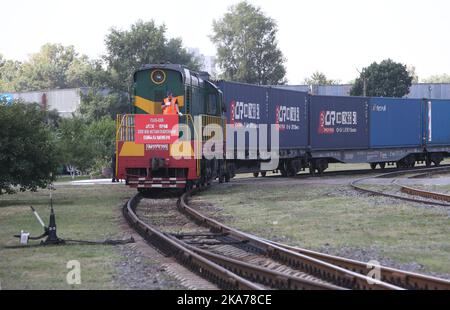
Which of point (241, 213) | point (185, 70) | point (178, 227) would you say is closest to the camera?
point (178, 227)

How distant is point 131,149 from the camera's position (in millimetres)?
19938

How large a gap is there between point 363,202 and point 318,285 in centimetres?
1096

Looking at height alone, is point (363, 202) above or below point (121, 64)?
below

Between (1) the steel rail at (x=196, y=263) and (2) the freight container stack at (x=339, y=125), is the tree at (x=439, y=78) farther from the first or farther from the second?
(1) the steel rail at (x=196, y=263)

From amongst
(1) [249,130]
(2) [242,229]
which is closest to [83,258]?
(2) [242,229]

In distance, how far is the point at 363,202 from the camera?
17844mm

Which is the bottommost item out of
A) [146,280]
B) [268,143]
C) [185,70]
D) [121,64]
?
[146,280]

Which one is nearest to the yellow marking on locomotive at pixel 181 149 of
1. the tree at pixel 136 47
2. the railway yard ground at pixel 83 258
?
the railway yard ground at pixel 83 258

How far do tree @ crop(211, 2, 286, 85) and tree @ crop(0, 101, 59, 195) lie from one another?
6650cm

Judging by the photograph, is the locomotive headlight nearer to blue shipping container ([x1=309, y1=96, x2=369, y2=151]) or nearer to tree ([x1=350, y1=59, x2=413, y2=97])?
blue shipping container ([x1=309, y1=96, x2=369, y2=151])

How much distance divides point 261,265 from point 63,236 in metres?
4.55

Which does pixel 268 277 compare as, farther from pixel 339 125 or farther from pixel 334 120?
pixel 339 125
